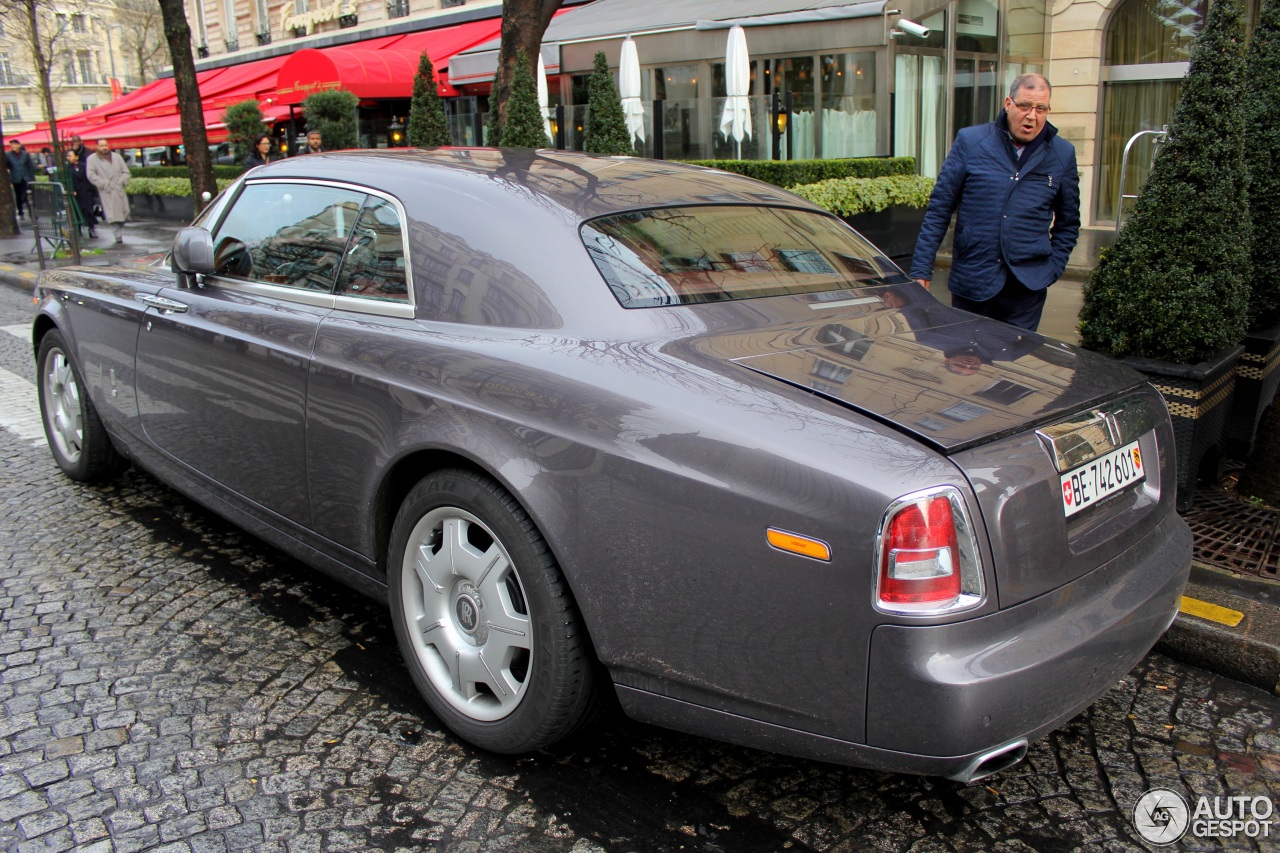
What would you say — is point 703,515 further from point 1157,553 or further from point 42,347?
point 42,347

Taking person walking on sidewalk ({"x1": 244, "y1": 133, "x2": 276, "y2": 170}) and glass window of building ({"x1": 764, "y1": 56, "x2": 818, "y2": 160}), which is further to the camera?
person walking on sidewalk ({"x1": 244, "y1": 133, "x2": 276, "y2": 170})

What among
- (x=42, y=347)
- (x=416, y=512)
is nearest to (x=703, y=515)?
(x=416, y=512)

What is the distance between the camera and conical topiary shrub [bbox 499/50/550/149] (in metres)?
10.9

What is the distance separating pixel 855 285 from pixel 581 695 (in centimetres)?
159

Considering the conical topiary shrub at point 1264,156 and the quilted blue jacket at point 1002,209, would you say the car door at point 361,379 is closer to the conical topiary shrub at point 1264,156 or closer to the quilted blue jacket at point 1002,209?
the quilted blue jacket at point 1002,209

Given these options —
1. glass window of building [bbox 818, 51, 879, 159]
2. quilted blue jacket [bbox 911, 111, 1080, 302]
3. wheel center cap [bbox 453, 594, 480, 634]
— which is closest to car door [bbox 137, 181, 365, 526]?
wheel center cap [bbox 453, 594, 480, 634]

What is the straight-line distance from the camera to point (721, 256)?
10.2 feet

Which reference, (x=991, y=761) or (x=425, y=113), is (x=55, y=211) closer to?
(x=425, y=113)

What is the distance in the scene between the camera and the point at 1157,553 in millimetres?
2686

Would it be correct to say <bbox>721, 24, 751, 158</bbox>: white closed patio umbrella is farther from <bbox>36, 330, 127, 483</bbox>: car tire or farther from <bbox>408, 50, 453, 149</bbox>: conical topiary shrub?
<bbox>36, 330, 127, 483</bbox>: car tire

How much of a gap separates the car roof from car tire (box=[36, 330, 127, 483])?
5.91ft

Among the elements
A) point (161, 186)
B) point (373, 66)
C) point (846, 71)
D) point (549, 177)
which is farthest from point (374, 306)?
point (161, 186)

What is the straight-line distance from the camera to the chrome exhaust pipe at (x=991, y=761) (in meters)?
2.19

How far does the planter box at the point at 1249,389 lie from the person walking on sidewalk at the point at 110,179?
1964cm
